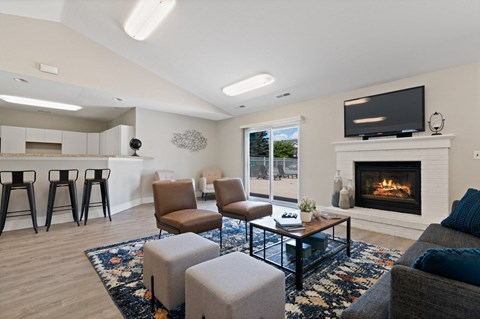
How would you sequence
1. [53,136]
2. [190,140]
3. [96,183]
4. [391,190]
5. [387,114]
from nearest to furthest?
1. [387,114]
2. [391,190]
3. [96,183]
4. [53,136]
5. [190,140]

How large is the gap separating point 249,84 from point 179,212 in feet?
9.54

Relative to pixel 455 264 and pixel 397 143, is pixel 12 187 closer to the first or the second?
pixel 455 264

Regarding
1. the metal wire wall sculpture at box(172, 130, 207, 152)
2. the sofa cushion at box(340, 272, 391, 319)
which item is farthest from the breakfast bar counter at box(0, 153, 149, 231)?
the sofa cushion at box(340, 272, 391, 319)

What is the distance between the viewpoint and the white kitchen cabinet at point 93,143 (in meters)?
7.10

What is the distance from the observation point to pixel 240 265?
1515 mm

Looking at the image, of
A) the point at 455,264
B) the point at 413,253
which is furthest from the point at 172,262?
the point at 413,253

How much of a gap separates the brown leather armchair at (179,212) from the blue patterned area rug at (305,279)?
41 centimetres

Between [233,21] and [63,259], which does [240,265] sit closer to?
[63,259]

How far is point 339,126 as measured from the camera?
439 centimetres

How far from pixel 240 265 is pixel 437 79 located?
3.95 metres

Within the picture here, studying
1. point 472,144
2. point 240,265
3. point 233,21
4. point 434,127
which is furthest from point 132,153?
point 472,144

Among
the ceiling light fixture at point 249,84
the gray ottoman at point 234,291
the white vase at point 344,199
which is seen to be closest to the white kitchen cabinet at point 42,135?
the ceiling light fixture at point 249,84

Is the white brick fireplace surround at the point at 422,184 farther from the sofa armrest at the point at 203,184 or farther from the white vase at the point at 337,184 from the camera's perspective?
the sofa armrest at the point at 203,184

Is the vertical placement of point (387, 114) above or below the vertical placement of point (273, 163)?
above
